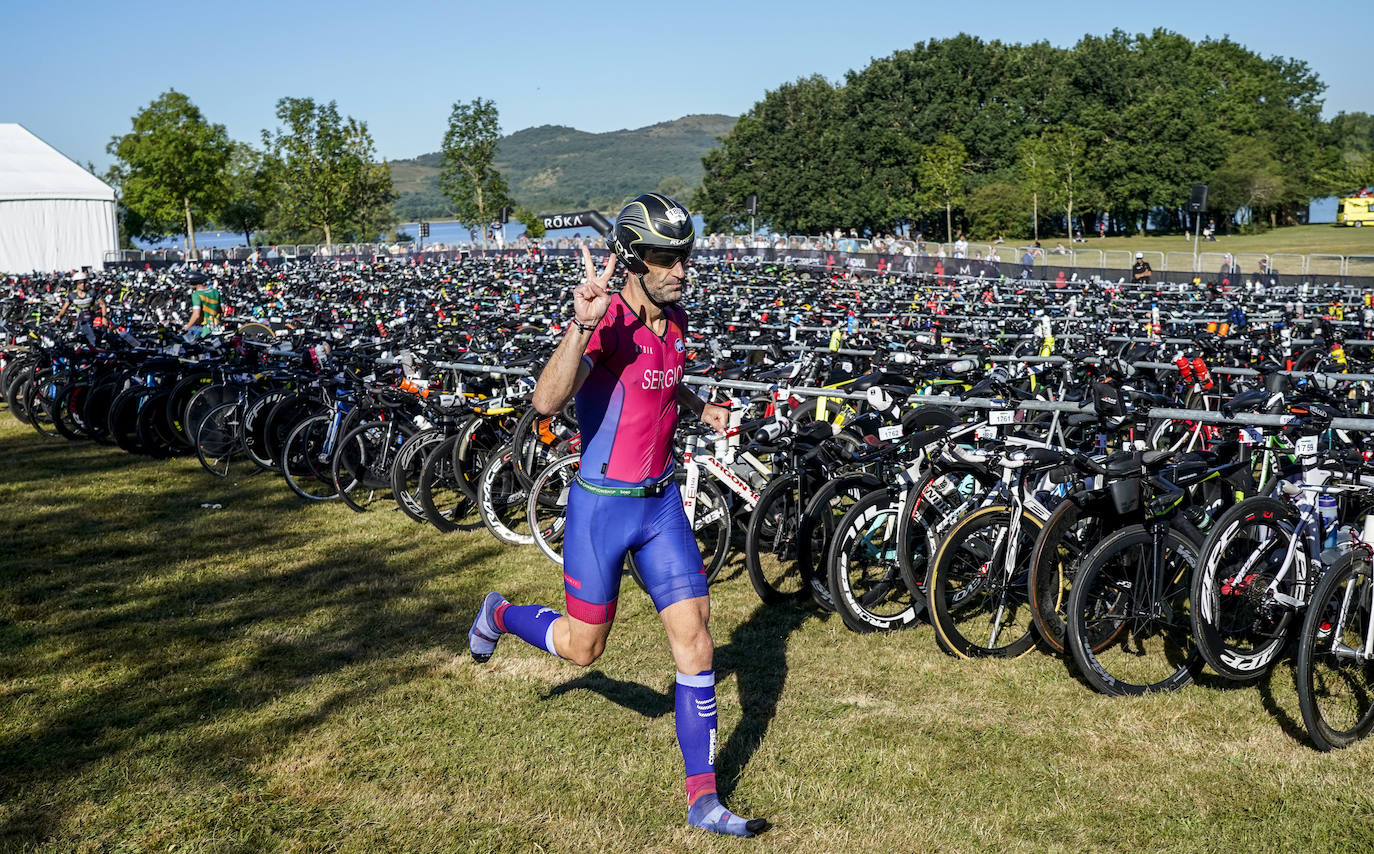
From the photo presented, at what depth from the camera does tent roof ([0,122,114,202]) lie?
61594mm

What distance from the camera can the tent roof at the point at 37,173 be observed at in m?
61.6

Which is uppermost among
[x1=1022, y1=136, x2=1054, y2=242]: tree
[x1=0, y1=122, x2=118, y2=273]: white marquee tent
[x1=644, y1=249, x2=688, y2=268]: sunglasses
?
[x1=1022, y1=136, x2=1054, y2=242]: tree

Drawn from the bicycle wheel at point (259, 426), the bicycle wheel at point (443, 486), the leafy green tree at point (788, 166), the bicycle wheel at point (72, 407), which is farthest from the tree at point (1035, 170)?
the bicycle wheel at point (443, 486)

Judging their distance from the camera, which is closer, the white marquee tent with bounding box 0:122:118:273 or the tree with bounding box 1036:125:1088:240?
the white marquee tent with bounding box 0:122:118:273

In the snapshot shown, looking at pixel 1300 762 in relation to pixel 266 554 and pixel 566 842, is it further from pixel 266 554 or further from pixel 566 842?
pixel 266 554

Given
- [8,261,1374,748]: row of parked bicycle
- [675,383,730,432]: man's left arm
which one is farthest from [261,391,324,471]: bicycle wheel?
[675,383,730,432]: man's left arm

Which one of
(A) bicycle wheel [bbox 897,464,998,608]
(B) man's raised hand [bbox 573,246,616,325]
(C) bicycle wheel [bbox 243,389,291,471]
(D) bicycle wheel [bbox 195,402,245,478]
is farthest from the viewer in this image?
(D) bicycle wheel [bbox 195,402,245,478]

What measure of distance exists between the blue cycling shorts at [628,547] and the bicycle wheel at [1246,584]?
2.29 m

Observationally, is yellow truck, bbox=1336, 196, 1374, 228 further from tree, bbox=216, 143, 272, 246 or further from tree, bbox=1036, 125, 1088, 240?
tree, bbox=216, 143, 272, 246

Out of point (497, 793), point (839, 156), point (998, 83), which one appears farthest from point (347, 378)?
point (998, 83)

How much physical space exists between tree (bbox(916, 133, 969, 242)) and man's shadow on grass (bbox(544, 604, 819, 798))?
72289mm

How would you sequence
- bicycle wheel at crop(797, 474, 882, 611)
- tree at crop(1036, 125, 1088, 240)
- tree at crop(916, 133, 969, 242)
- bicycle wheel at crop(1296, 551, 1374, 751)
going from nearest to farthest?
bicycle wheel at crop(1296, 551, 1374, 751) → bicycle wheel at crop(797, 474, 882, 611) → tree at crop(1036, 125, 1088, 240) → tree at crop(916, 133, 969, 242)

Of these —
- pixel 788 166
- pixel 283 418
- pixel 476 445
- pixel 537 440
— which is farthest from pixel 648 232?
pixel 788 166

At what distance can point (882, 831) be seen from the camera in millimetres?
3998
